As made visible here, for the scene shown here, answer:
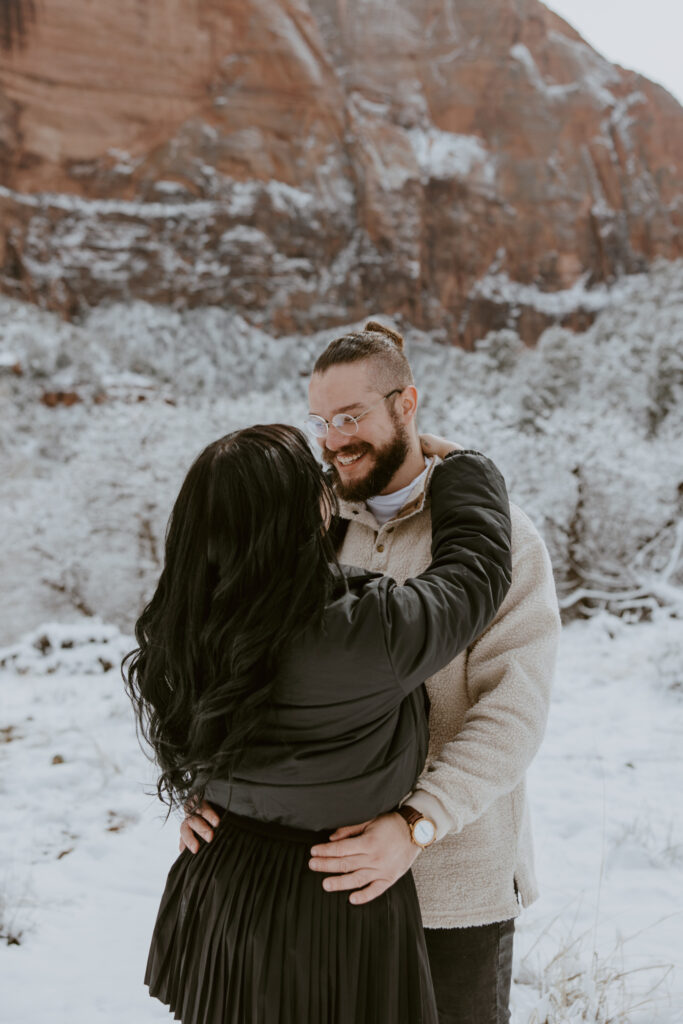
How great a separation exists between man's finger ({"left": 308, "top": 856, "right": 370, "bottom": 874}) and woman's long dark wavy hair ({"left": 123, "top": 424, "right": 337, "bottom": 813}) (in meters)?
0.19

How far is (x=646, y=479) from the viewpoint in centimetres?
1075

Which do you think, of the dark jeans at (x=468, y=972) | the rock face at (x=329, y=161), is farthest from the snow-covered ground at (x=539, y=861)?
the rock face at (x=329, y=161)

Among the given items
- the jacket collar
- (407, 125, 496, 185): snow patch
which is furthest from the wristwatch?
(407, 125, 496, 185): snow patch

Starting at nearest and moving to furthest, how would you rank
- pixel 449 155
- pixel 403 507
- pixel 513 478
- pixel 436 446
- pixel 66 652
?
pixel 403 507, pixel 436 446, pixel 66 652, pixel 513 478, pixel 449 155

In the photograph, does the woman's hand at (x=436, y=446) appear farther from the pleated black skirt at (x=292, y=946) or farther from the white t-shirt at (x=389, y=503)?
the pleated black skirt at (x=292, y=946)

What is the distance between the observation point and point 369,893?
3.31 ft

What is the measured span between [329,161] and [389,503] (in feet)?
148

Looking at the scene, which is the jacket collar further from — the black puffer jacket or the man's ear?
the black puffer jacket

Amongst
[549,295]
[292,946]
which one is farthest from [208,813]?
[549,295]

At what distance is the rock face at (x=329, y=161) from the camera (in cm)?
3684

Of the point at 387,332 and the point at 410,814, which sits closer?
the point at 410,814

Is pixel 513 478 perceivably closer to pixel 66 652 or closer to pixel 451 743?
pixel 66 652

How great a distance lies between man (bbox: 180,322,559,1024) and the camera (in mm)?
1084

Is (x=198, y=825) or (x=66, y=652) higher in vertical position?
(x=198, y=825)
